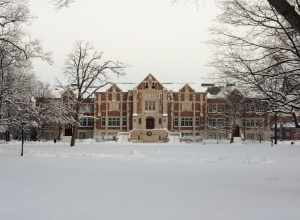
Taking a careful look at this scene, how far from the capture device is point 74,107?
62.0 m

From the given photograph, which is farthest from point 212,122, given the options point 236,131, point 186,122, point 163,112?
point 236,131

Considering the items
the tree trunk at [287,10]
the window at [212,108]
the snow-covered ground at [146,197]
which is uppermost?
the window at [212,108]

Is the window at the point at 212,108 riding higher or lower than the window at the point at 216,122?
higher

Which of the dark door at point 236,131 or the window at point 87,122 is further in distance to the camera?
the window at point 87,122

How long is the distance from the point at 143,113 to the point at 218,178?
8050 centimetres

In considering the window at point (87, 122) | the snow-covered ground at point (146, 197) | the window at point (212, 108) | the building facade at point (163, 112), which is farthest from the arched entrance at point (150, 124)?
the snow-covered ground at point (146, 197)

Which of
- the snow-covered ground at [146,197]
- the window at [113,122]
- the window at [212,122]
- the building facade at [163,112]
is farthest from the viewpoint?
the window at [113,122]

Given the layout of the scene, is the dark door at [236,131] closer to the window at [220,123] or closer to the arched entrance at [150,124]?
the window at [220,123]

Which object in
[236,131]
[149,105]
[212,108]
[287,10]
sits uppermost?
[149,105]

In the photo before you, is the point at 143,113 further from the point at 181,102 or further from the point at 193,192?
the point at 193,192

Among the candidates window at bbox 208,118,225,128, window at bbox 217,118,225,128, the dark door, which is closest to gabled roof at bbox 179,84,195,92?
window at bbox 208,118,225,128

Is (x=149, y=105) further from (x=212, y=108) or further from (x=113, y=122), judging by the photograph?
(x=212, y=108)

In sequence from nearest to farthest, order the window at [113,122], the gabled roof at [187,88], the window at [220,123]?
the window at [220,123] → the window at [113,122] → the gabled roof at [187,88]

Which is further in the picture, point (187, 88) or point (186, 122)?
point (187, 88)
